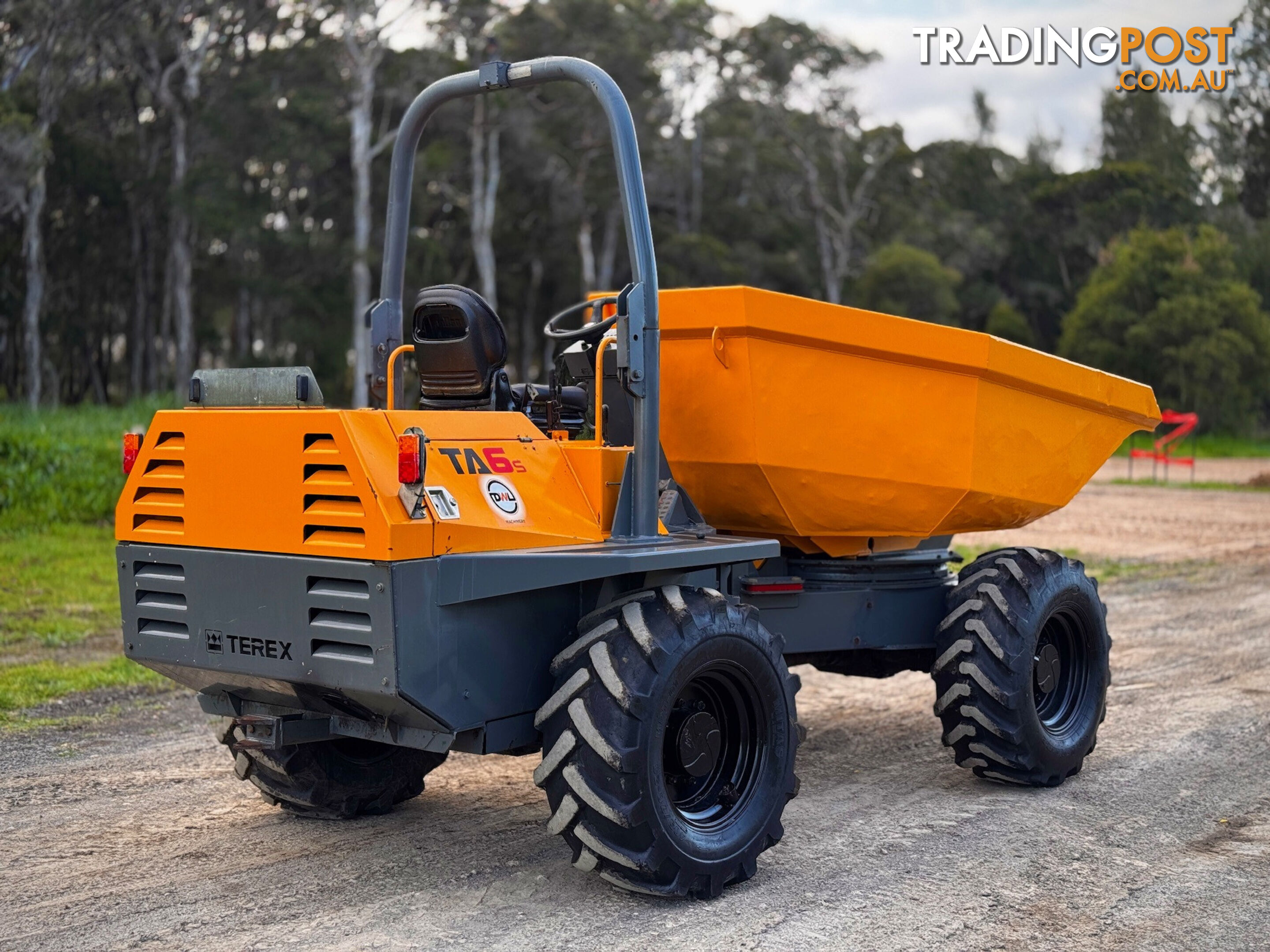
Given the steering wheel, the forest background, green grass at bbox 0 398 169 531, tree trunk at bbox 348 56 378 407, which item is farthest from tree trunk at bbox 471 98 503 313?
the steering wheel

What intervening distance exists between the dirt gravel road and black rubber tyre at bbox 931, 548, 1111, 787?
183 mm

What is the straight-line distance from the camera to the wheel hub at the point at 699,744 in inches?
187

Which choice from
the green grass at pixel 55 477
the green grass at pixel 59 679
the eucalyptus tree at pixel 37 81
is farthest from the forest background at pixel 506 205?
the green grass at pixel 59 679

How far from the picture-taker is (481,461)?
4484 millimetres

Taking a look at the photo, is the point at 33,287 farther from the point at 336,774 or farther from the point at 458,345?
the point at 458,345

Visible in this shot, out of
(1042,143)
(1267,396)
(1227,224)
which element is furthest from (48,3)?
(1042,143)

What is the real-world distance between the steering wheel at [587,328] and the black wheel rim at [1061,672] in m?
2.49

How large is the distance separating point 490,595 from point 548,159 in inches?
1602

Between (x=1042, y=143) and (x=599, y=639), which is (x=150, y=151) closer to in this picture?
(x=599, y=639)

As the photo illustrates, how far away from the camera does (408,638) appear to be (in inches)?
163

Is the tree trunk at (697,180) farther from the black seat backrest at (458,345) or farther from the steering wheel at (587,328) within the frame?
the black seat backrest at (458,345)

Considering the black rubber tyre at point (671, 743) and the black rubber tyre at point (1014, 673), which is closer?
the black rubber tyre at point (671, 743)

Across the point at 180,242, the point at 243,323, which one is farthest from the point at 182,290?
the point at 243,323

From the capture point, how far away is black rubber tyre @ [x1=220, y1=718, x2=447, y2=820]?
5.25m
